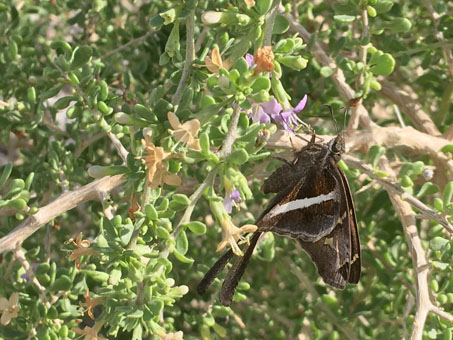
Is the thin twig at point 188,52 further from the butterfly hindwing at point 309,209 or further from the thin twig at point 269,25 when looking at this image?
the butterfly hindwing at point 309,209

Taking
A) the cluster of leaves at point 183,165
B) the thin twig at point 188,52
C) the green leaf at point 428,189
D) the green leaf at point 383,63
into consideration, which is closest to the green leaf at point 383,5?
the cluster of leaves at point 183,165

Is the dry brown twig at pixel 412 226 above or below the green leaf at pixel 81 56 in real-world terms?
below

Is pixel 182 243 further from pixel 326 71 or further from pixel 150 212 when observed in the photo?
pixel 326 71

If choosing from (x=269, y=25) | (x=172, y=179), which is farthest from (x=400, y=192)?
(x=172, y=179)

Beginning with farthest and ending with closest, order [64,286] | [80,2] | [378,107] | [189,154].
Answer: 1. [378,107]
2. [80,2]
3. [64,286]
4. [189,154]

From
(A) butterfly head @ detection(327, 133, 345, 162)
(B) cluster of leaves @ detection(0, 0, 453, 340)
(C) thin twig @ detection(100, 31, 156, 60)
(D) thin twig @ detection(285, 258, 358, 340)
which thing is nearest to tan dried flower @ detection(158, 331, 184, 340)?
(B) cluster of leaves @ detection(0, 0, 453, 340)

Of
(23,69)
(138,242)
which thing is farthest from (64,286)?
(23,69)

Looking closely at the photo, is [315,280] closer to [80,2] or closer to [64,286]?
[64,286]
